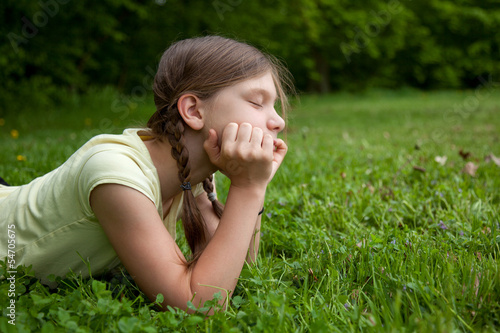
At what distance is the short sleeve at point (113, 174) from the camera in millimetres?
1453

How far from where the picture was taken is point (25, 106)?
9.73 meters

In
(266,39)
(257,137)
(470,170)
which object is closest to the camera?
(257,137)

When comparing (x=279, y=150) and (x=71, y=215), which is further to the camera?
(x=279, y=150)

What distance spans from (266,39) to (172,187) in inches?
516

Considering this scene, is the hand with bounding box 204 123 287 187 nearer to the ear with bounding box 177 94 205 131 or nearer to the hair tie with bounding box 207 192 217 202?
the ear with bounding box 177 94 205 131

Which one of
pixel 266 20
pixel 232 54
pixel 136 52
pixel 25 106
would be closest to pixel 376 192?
pixel 232 54

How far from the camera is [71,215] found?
64.6 inches

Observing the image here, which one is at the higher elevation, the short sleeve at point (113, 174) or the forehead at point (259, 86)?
the forehead at point (259, 86)

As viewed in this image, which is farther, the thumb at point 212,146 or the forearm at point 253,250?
the forearm at point 253,250

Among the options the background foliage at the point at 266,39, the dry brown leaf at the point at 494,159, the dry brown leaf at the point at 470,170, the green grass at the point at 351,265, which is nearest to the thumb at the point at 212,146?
the green grass at the point at 351,265

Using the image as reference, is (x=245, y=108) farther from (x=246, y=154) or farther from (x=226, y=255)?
(x=226, y=255)

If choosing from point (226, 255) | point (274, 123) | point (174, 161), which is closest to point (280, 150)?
point (274, 123)

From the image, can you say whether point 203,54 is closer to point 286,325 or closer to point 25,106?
point 286,325

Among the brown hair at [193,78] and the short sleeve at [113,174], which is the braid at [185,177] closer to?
the brown hair at [193,78]
